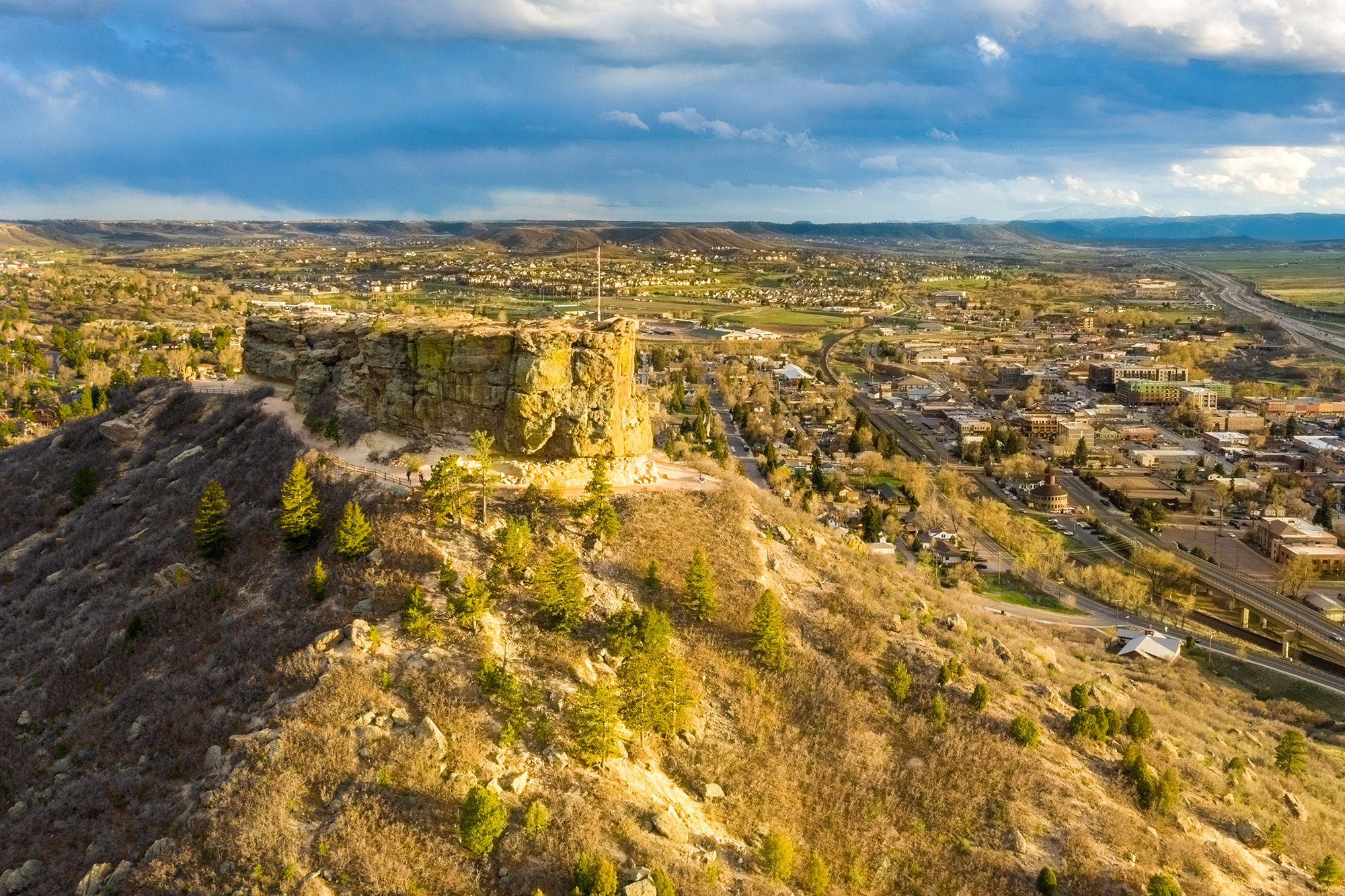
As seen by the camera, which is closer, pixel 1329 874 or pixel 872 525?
pixel 1329 874

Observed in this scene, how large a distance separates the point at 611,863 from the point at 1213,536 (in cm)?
6642

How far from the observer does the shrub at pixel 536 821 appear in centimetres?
1975

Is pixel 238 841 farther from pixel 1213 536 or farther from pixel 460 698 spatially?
pixel 1213 536

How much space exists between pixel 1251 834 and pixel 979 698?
855cm

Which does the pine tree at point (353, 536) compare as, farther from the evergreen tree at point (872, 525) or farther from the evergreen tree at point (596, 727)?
the evergreen tree at point (872, 525)

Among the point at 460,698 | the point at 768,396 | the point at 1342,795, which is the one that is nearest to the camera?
the point at 460,698

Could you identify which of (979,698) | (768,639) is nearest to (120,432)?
(768,639)

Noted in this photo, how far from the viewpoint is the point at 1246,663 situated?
4797cm

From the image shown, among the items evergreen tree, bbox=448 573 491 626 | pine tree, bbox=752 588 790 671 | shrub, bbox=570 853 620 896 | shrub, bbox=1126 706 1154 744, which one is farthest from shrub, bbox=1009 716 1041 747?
evergreen tree, bbox=448 573 491 626

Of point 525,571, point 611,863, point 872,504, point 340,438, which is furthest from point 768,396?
point 611,863

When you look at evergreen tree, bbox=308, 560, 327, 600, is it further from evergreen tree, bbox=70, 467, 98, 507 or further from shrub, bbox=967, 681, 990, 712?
evergreen tree, bbox=70, 467, 98, 507

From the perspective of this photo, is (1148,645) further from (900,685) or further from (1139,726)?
(900,685)

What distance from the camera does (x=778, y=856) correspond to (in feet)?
68.7

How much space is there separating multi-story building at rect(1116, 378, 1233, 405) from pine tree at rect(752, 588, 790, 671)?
108 meters
